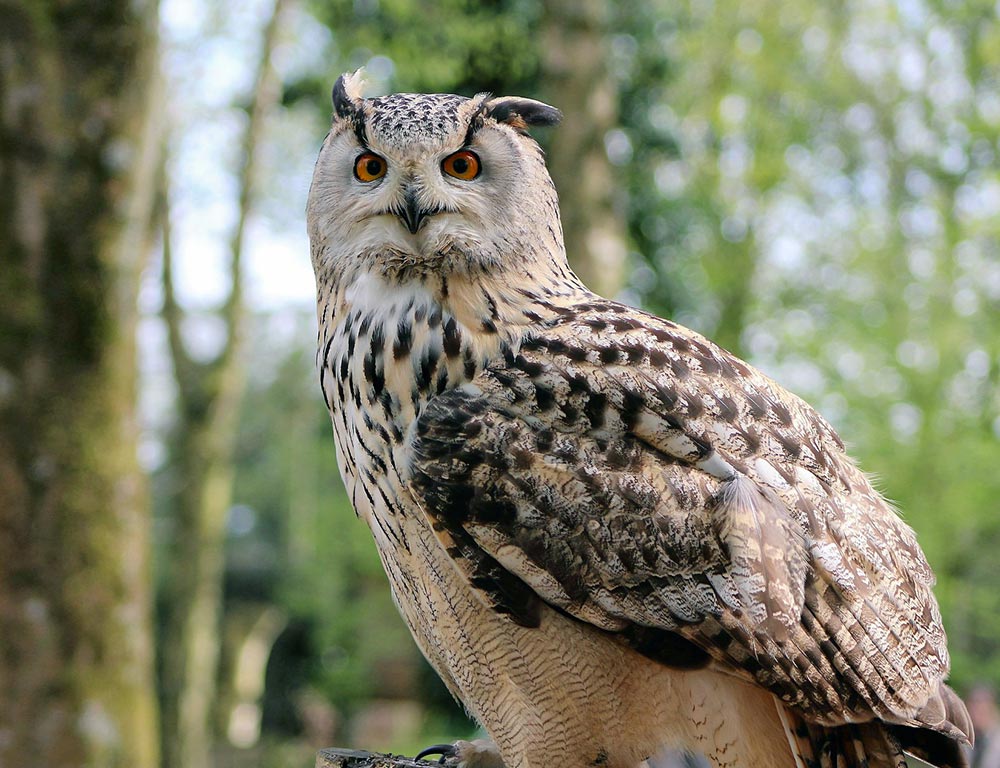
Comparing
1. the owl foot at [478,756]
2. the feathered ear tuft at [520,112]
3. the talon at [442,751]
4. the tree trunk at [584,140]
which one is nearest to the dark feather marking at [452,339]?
the feathered ear tuft at [520,112]

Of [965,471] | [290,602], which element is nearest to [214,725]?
[290,602]

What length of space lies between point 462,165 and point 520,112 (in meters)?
0.28

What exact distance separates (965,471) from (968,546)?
1555 millimetres

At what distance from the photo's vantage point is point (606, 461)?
245 cm

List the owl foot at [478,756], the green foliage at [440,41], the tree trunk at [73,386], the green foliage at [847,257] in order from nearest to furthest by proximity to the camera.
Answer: the owl foot at [478,756], the tree trunk at [73,386], the green foliage at [440,41], the green foliage at [847,257]

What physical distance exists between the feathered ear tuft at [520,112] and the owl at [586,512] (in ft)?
0.25

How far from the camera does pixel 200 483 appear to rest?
1126 cm

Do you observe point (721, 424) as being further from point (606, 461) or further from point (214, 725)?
point (214, 725)

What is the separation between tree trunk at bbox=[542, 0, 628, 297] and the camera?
6.25m

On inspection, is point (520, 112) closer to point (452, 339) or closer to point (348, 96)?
point (348, 96)

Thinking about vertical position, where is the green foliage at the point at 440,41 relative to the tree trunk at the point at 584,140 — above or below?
above

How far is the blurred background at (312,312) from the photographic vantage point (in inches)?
183

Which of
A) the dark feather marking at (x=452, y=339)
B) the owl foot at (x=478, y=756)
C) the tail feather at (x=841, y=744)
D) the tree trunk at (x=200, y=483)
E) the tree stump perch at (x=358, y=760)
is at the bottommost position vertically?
the tree trunk at (x=200, y=483)

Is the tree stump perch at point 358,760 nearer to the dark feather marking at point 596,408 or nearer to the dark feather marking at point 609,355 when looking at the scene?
the dark feather marking at point 596,408
